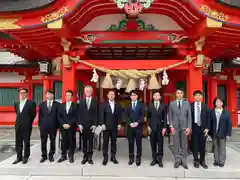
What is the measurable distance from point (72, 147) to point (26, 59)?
865cm

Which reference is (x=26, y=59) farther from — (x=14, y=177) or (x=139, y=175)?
(x=139, y=175)

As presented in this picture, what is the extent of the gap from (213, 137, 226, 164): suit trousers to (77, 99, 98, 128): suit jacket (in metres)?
2.75

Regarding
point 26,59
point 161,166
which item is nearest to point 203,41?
point 161,166

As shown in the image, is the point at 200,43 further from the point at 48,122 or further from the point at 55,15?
the point at 48,122

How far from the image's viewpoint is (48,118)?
5.59 m

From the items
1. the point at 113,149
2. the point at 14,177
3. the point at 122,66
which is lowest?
the point at 14,177

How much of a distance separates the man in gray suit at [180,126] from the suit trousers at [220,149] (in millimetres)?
742

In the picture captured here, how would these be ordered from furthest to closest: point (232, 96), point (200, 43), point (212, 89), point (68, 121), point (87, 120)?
point (232, 96) → point (212, 89) → point (200, 43) → point (68, 121) → point (87, 120)

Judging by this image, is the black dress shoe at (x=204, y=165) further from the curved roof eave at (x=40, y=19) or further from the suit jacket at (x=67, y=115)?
the curved roof eave at (x=40, y=19)

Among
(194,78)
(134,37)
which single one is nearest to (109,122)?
(134,37)

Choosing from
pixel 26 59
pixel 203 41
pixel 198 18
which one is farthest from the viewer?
pixel 26 59

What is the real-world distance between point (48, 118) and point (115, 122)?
155cm

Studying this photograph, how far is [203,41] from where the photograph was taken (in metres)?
5.89

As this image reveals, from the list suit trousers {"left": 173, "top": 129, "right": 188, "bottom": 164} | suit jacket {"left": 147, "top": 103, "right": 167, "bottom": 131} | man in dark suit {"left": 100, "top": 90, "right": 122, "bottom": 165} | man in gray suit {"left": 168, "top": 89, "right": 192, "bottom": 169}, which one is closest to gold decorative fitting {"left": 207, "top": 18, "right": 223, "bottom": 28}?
man in gray suit {"left": 168, "top": 89, "right": 192, "bottom": 169}
